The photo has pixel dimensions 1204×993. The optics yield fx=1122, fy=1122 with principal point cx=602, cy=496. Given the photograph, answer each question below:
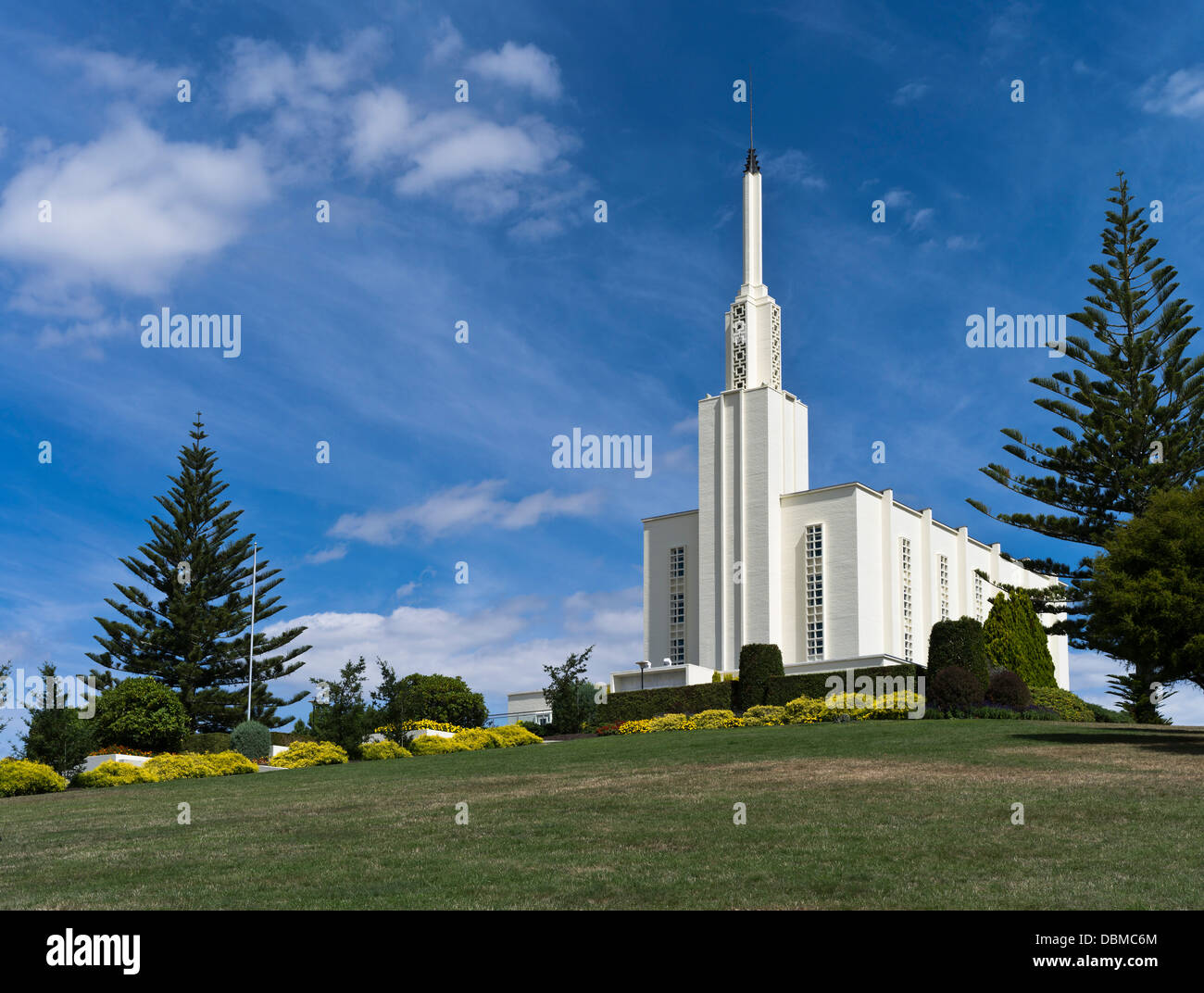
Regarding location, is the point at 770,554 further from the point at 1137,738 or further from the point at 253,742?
the point at 1137,738

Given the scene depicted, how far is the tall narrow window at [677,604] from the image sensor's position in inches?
1594

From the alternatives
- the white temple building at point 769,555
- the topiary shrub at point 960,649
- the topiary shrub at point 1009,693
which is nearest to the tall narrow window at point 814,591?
the white temple building at point 769,555

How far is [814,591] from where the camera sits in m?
38.0

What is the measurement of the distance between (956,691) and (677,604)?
56.6ft

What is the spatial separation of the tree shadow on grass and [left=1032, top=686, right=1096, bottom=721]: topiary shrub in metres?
4.64

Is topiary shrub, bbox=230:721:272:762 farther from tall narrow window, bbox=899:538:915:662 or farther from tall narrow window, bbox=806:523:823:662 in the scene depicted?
tall narrow window, bbox=899:538:915:662

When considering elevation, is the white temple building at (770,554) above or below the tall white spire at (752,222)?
below

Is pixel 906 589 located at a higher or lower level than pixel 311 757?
higher

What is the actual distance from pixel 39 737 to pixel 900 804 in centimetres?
2082

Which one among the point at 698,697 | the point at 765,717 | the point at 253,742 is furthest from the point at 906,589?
the point at 253,742

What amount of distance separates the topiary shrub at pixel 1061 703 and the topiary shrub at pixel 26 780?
69.6ft

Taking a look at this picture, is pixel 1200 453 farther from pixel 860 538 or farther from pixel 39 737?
pixel 39 737

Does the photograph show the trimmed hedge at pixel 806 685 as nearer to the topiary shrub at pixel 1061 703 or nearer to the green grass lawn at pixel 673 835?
the topiary shrub at pixel 1061 703
